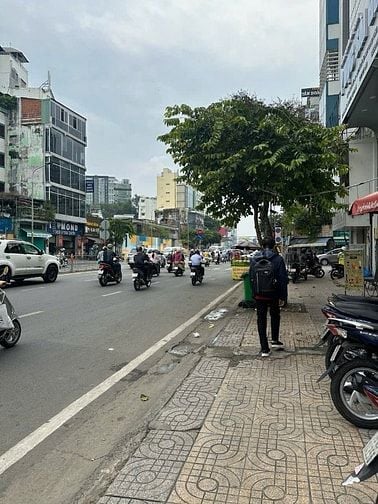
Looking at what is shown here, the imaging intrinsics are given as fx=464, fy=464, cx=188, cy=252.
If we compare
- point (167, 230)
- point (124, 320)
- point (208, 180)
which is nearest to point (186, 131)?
point (208, 180)

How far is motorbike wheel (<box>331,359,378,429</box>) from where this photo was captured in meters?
4.23

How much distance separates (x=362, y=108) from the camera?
61.9ft

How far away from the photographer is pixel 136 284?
56.0ft

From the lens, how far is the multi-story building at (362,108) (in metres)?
14.1

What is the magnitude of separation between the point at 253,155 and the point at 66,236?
50746 mm

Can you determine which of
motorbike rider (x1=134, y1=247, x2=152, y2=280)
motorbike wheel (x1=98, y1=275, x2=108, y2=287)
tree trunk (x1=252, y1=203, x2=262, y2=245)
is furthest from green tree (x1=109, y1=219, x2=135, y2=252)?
tree trunk (x1=252, y1=203, x2=262, y2=245)

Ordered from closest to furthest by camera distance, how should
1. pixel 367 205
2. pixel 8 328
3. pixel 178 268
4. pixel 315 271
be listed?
pixel 8 328 < pixel 367 205 < pixel 315 271 < pixel 178 268

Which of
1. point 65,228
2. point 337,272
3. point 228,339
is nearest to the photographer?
point 228,339

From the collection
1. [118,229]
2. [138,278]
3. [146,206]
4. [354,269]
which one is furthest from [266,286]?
[146,206]

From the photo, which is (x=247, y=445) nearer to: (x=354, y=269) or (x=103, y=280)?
(x=354, y=269)

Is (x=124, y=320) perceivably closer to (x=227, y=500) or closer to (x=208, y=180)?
(x=208, y=180)

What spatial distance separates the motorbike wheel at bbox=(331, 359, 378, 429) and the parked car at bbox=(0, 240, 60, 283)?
15102 mm

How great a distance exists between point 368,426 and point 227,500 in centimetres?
180

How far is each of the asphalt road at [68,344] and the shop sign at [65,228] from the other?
39834mm
